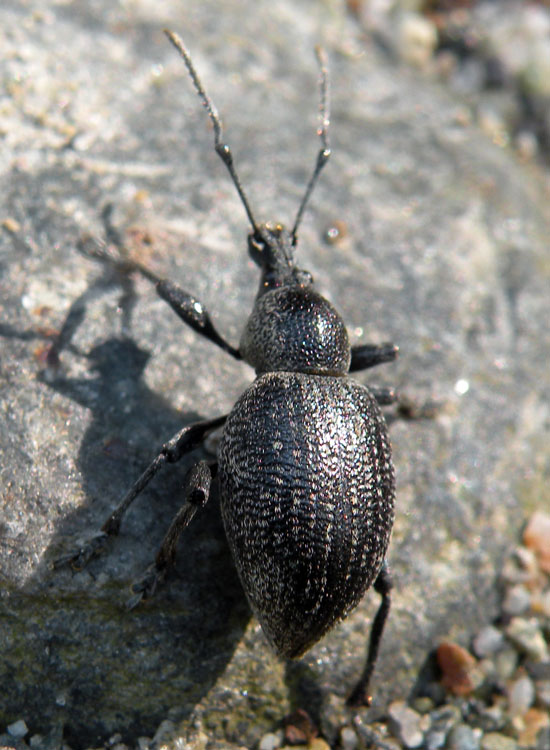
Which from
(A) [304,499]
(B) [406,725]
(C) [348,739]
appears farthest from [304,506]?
(B) [406,725]

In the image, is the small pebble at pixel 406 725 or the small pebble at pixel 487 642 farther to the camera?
the small pebble at pixel 487 642

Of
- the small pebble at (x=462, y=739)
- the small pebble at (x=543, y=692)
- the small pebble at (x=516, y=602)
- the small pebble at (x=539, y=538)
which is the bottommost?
the small pebble at (x=462, y=739)

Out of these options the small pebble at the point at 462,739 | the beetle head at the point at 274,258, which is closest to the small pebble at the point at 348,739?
the small pebble at the point at 462,739

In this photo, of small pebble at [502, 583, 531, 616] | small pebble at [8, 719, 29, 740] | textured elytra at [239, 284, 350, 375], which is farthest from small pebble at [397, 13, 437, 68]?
small pebble at [8, 719, 29, 740]

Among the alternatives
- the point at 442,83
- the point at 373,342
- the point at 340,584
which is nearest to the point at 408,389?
the point at 373,342

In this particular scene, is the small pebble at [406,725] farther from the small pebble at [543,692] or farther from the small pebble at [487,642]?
the small pebble at [543,692]

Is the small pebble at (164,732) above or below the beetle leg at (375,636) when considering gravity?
below

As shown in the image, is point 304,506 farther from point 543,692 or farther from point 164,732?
point 543,692

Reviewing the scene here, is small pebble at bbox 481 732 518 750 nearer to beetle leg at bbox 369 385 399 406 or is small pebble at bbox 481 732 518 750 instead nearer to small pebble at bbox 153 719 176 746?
small pebble at bbox 153 719 176 746
